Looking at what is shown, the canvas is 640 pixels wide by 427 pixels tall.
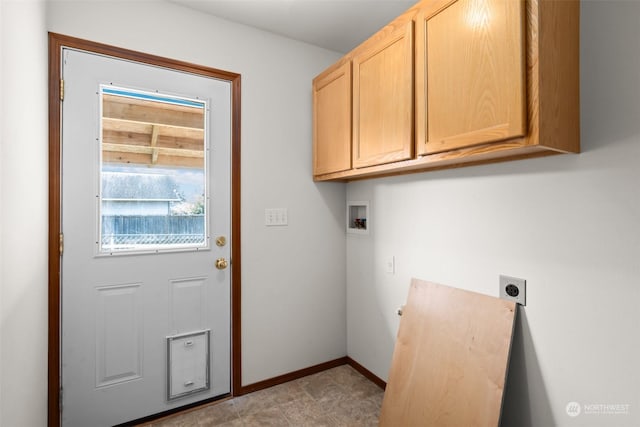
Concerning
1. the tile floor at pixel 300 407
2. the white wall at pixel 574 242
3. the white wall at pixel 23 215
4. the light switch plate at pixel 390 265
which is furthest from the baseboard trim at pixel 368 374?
the white wall at pixel 23 215

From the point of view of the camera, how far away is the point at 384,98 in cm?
176

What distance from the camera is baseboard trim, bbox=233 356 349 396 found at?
2.22 meters

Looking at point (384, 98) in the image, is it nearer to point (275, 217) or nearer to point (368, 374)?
point (275, 217)

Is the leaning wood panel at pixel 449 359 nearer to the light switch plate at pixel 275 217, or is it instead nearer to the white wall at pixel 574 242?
the white wall at pixel 574 242

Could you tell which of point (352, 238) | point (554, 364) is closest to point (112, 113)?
point (352, 238)

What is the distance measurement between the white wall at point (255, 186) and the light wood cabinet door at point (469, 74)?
1108mm

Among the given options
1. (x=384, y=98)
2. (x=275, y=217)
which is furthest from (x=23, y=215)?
(x=384, y=98)

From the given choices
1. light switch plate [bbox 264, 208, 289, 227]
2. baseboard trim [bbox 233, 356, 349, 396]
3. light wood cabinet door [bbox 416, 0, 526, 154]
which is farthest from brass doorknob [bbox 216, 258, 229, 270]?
light wood cabinet door [bbox 416, 0, 526, 154]

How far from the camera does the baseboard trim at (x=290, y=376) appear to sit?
2225 millimetres

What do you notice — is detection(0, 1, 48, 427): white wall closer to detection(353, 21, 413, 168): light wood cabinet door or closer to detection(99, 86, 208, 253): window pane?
detection(99, 86, 208, 253): window pane

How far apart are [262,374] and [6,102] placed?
6.76ft

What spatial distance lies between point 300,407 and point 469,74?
2.10 m

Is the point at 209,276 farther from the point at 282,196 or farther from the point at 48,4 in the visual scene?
the point at 48,4

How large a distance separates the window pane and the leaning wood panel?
4.63 feet
